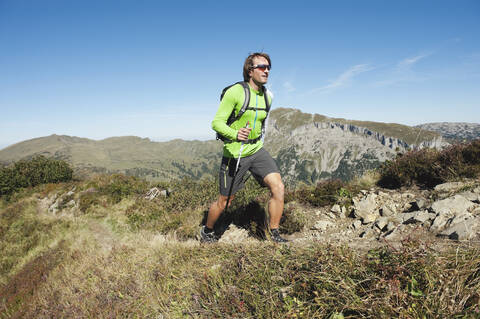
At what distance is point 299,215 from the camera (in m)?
5.32

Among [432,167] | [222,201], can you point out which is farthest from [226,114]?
[432,167]

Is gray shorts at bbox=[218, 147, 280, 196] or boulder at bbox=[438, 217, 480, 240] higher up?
gray shorts at bbox=[218, 147, 280, 196]

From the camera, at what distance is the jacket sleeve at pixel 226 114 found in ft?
11.7

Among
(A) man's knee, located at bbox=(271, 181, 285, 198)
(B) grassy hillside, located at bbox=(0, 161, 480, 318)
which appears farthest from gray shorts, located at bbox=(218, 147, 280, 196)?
(B) grassy hillside, located at bbox=(0, 161, 480, 318)

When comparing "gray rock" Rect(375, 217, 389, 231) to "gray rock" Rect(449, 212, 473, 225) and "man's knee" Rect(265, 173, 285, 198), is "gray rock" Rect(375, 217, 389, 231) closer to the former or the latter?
"gray rock" Rect(449, 212, 473, 225)

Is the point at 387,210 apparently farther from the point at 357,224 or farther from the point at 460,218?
the point at 460,218

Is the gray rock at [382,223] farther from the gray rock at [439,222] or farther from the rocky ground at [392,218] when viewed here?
the gray rock at [439,222]

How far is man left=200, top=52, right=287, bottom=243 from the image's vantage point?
3.62 meters

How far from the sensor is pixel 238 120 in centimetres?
380

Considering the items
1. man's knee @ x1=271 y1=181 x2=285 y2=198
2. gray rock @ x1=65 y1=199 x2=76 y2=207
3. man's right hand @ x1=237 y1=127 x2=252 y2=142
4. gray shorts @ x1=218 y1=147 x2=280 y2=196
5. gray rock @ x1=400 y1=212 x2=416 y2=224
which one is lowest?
gray rock @ x1=65 y1=199 x2=76 y2=207

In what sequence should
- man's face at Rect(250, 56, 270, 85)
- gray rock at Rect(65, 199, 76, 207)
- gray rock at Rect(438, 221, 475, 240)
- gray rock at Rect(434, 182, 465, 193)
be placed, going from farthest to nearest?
gray rock at Rect(65, 199, 76, 207)
gray rock at Rect(434, 182, 465, 193)
man's face at Rect(250, 56, 270, 85)
gray rock at Rect(438, 221, 475, 240)

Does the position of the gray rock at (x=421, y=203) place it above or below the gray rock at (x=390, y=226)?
above

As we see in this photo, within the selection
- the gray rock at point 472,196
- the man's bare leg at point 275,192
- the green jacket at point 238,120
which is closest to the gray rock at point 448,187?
the gray rock at point 472,196

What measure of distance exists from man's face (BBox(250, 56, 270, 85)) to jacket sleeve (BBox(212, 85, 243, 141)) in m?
0.38
